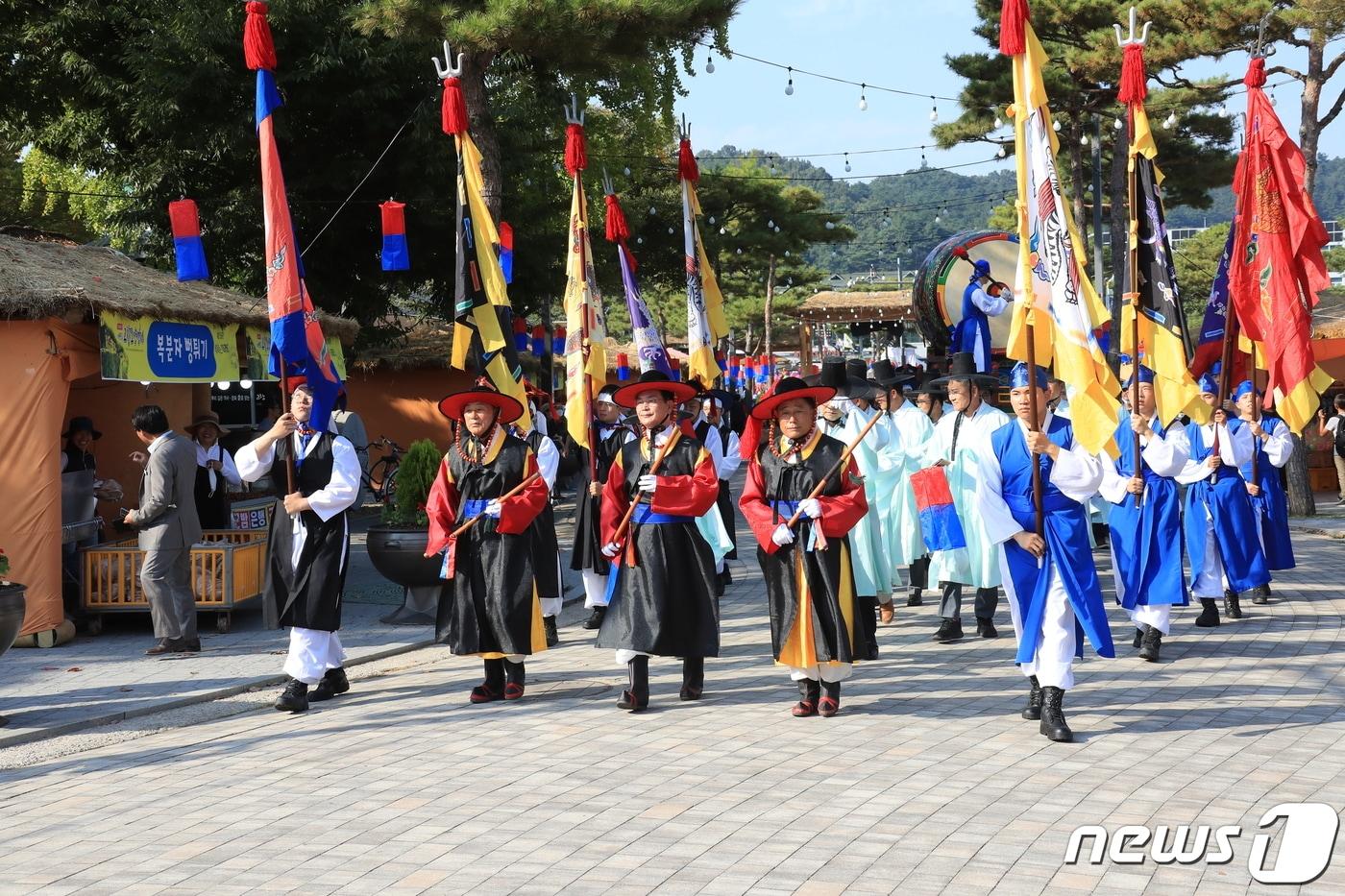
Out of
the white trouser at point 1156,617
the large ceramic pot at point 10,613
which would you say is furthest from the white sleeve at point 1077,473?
the large ceramic pot at point 10,613

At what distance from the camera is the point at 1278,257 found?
886cm

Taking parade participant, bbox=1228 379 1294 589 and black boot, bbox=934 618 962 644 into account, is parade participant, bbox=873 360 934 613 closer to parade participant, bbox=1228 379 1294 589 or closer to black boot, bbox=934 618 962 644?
black boot, bbox=934 618 962 644

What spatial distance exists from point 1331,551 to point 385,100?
12719mm

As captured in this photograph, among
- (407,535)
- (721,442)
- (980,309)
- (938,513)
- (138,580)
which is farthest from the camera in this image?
(980,309)

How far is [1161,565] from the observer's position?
29.7 ft

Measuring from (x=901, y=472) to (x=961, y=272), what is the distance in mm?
9746

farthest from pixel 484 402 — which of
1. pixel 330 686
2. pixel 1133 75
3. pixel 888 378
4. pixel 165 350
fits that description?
pixel 165 350

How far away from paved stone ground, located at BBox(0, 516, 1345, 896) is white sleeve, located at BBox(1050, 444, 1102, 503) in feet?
3.87

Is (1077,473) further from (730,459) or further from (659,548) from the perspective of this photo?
(730,459)

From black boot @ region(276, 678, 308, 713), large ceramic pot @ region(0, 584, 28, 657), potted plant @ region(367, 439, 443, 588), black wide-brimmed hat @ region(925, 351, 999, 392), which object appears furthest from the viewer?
potted plant @ region(367, 439, 443, 588)

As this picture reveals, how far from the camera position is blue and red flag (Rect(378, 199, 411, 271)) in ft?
40.9

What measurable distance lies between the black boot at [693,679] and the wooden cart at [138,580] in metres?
4.10

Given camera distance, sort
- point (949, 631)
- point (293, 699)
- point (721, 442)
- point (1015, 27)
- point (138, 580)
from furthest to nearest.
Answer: point (721, 442)
point (138, 580)
point (949, 631)
point (293, 699)
point (1015, 27)

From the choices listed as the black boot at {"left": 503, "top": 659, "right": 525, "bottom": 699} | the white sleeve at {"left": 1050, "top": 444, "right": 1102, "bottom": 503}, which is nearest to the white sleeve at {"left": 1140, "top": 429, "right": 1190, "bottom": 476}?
the white sleeve at {"left": 1050, "top": 444, "right": 1102, "bottom": 503}
